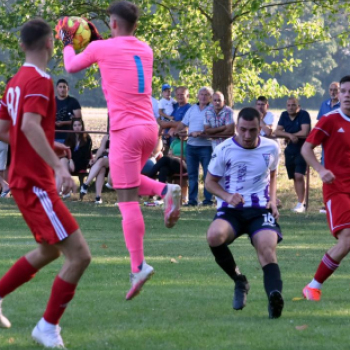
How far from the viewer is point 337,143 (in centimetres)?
837

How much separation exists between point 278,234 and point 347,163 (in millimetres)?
1044

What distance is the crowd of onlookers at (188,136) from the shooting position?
17875 mm

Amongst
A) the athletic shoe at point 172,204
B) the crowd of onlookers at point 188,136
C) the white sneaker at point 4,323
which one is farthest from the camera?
the crowd of onlookers at point 188,136

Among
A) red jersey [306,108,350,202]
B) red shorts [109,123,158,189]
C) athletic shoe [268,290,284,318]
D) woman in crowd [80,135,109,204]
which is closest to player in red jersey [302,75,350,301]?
red jersey [306,108,350,202]

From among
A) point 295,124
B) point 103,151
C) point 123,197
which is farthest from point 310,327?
point 103,151

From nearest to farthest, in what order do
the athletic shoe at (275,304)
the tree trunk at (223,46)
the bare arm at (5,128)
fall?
1. the bare arm at (5,128)
2. the athletic shoe at (275,304)
3. the tree trunk at (223,46)

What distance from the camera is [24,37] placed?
6180 mm

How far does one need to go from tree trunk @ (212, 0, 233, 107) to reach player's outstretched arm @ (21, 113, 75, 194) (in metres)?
17.0

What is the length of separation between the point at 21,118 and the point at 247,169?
250 centimetres

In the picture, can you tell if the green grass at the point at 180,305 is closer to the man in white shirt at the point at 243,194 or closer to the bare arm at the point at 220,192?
the man in white shirt at the point at 243,194

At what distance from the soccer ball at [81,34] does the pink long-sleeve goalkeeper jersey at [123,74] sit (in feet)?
0.62

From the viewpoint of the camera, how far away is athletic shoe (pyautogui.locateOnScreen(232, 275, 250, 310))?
7848 mm

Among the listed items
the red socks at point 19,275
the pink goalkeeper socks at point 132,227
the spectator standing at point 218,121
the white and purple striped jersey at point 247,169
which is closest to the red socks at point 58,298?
the red socks at point 19,275

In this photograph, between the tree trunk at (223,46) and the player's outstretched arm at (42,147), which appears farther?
the tree trunk at (223,46)
